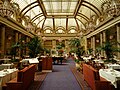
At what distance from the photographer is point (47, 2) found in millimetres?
17953

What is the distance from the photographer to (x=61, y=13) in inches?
918

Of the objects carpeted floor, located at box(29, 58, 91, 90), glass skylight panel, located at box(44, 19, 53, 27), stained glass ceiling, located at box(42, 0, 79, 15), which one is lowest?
carpeted floor, located at box(29, 58, 91, 90)

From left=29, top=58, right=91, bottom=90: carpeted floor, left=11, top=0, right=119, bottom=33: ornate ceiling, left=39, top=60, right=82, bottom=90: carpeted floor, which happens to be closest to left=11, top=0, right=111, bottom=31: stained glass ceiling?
left=11, top=0, right=119, bottom=33: ornate ceiling

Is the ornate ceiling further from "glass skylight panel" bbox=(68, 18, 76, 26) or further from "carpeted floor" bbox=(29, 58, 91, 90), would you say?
"carpeted floor" bbox=(29, 58, 91, 90)

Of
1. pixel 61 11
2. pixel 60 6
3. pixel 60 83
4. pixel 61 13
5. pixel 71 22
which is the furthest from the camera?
pixel 71 22

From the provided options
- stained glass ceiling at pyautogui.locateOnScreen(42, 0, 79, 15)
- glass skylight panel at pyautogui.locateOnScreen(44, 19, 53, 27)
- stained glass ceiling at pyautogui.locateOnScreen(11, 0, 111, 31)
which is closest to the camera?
stained glass ceiling at pyautogui.locateOnScreen(11, 0, 111, 31)

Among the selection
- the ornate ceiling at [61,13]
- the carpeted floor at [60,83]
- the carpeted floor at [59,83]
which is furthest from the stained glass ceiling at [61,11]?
the carpeted floor at [60,83]

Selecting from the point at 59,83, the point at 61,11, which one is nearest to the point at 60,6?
the point at 61,11

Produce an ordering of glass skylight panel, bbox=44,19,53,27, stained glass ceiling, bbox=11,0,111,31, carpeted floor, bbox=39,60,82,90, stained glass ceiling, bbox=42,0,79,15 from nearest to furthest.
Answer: carpeted floor, bbox=39,60,82,90
stained glass ceiling, bbox=11,0,111,31
stained glass ceiling, bbox=42,0,79,15
glass skylight panel, bbox=44,19,53,27

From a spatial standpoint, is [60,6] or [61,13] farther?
[61,13]

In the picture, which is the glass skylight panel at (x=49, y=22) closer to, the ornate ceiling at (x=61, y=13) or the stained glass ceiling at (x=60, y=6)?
the ornate ceiling at (x=61, y=13)

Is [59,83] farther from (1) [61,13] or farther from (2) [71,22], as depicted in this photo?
(2) [71,22]

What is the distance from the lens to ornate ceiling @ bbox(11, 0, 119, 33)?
16.2 m

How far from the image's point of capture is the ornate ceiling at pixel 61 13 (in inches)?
639
